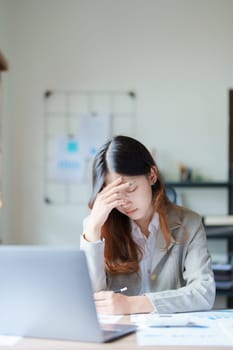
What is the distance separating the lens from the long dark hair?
1436mm

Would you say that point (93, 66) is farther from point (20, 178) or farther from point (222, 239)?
point (222, 239)

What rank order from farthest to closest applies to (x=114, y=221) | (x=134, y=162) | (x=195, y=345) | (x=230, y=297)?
(x=230, y=297) → (x=114, y=221) → (x=134, y=162) → (x=195, y=345)

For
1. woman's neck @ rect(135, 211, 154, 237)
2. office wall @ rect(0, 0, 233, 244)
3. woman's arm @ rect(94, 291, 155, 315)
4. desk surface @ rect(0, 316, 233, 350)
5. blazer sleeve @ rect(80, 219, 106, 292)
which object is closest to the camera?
desk surface @ rect(0, 316, 233, 350)

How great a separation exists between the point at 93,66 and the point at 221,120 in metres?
1.00

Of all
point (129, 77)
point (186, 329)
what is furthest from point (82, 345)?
point (129, 77)

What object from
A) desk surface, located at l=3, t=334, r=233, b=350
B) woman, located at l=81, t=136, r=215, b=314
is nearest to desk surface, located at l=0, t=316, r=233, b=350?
desk surface, located at l=3, t=334, r=233, b=350

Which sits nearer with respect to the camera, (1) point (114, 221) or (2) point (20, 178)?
(1) point (114, 221)

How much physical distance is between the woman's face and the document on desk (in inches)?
13.8

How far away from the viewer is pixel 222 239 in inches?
142

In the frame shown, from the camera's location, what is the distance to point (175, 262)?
1470mm

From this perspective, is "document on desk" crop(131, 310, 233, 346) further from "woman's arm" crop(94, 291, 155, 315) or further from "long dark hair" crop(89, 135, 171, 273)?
"long dark hair" crop(89, 135, 171, 273)

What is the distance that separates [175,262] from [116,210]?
240 mm

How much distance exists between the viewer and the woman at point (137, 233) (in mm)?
1412

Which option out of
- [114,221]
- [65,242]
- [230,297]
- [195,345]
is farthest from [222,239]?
[195,345]
